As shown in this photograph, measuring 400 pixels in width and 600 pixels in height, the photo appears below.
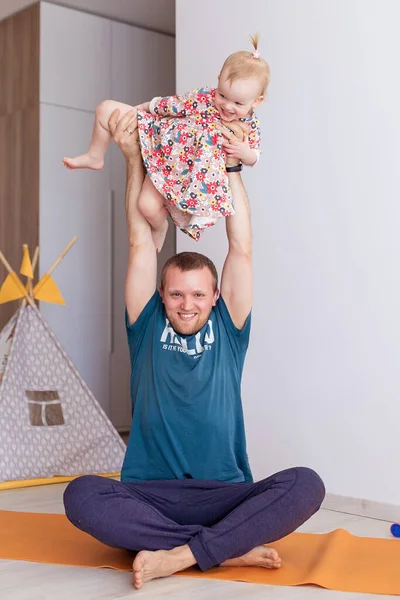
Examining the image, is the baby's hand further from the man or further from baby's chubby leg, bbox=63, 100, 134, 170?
baby's chubby leg, bbox=63, 100, 134, 170

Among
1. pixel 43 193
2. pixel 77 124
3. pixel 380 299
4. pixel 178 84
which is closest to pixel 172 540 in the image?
pixel 380 299

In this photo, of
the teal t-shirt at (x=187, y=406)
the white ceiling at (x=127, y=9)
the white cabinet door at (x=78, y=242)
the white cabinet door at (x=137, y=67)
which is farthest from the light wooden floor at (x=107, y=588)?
the white ceiling at (x=127, y=9)

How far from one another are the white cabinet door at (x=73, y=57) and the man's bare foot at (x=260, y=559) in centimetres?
322

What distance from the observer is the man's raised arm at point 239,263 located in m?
2.48

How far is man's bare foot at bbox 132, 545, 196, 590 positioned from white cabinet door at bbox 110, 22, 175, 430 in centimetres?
282

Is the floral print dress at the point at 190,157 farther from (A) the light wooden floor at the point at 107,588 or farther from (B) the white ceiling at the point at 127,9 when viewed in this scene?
(B) the white ceiling at the point at 127,9

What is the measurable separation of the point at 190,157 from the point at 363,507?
1524 millimetres

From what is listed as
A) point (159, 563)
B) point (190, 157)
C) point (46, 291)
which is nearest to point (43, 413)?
point (46, 291)

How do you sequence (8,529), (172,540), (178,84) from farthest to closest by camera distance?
(178,84)
(8,529)
(172,540)

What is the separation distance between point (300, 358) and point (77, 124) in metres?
2.30

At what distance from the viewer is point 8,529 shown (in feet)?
9.29

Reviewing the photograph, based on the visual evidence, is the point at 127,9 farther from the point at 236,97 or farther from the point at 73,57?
the point at 236,97

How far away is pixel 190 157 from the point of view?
240 cm

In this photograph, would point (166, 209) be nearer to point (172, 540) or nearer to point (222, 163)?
point (222, 163)
